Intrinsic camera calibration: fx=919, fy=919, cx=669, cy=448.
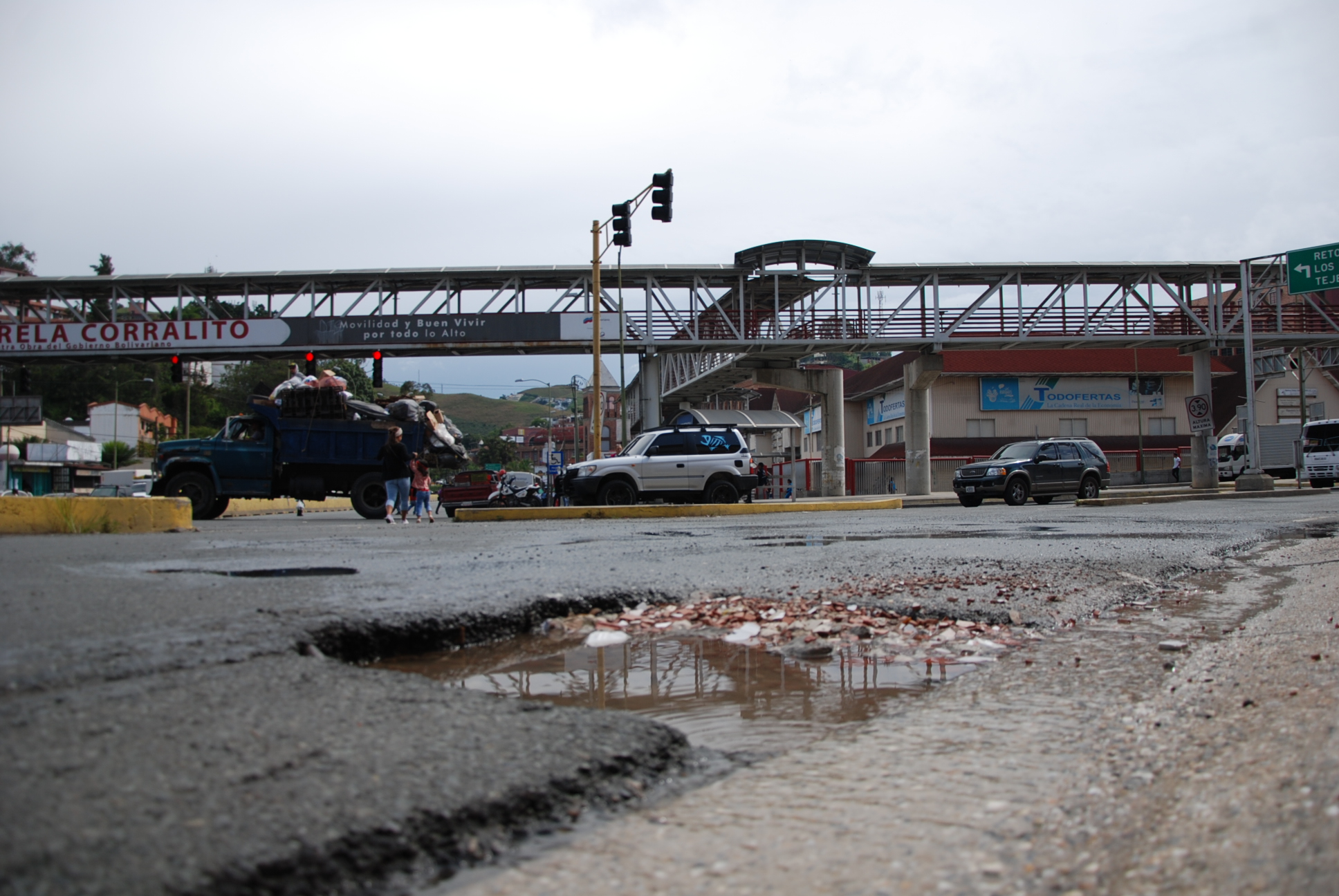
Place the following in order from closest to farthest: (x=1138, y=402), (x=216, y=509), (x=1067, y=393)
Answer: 1. (x=216, y=509)
2. (x=1138, y=402)
3. (x=1067, y=393)

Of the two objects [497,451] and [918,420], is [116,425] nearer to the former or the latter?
[497,451]

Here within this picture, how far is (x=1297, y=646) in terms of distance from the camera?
4.15m

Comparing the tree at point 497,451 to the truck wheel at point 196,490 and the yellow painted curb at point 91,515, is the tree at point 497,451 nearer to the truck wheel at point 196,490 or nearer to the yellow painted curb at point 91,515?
the truck wheel at point 196,490

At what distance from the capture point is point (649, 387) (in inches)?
1308

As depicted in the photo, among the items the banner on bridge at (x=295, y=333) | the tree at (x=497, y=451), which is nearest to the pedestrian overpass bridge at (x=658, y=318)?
the banner on bridge at (x=295, y=333)

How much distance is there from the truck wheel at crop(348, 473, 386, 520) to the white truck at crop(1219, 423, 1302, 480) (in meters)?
38.2

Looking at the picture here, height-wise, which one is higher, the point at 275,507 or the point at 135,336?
the point at 135,336

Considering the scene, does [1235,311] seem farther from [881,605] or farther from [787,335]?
[881,605]

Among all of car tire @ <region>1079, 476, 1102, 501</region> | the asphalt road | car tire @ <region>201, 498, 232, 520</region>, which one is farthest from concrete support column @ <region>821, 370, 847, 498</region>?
the asphalt road

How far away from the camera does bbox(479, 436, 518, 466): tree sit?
12794 cm

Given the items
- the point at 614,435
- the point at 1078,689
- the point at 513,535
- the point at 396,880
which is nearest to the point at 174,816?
the point at 396,880

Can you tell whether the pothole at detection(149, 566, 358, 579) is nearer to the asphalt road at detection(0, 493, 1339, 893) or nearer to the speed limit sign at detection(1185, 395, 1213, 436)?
the asphalt road at detection(0, 493, 1339, 893)

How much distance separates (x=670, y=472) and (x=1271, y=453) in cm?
3613

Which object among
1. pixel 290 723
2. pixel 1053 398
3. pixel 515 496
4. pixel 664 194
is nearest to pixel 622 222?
pixel 664 194
